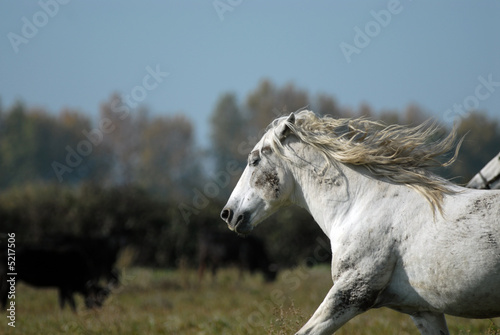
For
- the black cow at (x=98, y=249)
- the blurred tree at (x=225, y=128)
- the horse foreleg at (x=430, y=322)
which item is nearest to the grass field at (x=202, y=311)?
the black cow at (x=98, y=249)

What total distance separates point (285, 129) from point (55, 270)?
8.89 meters

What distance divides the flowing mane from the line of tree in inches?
443

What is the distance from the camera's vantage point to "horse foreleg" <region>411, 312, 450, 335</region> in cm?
409

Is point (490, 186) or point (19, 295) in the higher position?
point (490, 186)

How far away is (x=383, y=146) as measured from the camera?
14.2 ft

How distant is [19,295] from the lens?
48.4 feet

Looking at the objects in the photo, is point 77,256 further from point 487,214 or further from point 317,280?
point 487,214

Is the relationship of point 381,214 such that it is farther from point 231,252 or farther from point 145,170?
point 145,170

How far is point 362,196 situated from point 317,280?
12.3 meters

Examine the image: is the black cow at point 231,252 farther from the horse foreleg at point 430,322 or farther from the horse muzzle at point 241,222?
the horse foreleg at point 430,322

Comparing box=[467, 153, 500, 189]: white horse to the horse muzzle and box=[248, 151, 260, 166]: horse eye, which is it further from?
the horse muzzle

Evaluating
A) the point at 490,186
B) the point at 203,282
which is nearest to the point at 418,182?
the point at 490,186

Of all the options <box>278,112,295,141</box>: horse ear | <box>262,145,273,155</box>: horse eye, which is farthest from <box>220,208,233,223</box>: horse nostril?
<box>278,112,295,141</box>: horse ear

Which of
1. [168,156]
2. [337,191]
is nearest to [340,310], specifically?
[337,191]
